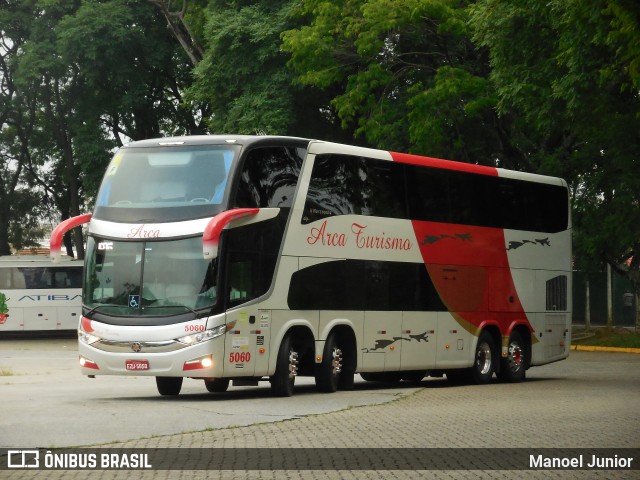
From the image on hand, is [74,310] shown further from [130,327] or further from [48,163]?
[130,327]

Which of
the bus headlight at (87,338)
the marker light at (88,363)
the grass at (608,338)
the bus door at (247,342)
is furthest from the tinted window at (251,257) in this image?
the grass at (608,338)

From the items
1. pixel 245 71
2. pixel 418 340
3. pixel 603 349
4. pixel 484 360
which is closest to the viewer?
pixel 418 340

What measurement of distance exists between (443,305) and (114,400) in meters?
7.06

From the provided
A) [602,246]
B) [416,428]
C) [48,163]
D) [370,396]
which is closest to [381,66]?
[602,246]

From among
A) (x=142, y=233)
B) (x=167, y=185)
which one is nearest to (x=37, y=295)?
(x=167, y=185)

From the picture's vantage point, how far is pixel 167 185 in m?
20.6

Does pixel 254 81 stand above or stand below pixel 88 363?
above

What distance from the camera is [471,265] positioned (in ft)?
84.3

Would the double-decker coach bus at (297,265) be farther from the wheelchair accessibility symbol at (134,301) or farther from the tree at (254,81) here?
the tree at (254,81)

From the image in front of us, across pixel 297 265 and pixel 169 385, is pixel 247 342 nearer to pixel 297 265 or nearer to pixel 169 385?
pixel 297 265

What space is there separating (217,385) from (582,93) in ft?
31.6

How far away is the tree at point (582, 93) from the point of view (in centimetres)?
2389

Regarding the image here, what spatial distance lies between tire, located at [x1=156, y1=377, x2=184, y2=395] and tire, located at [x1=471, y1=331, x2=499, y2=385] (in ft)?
20.5

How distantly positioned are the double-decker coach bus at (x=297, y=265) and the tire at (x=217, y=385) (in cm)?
4
